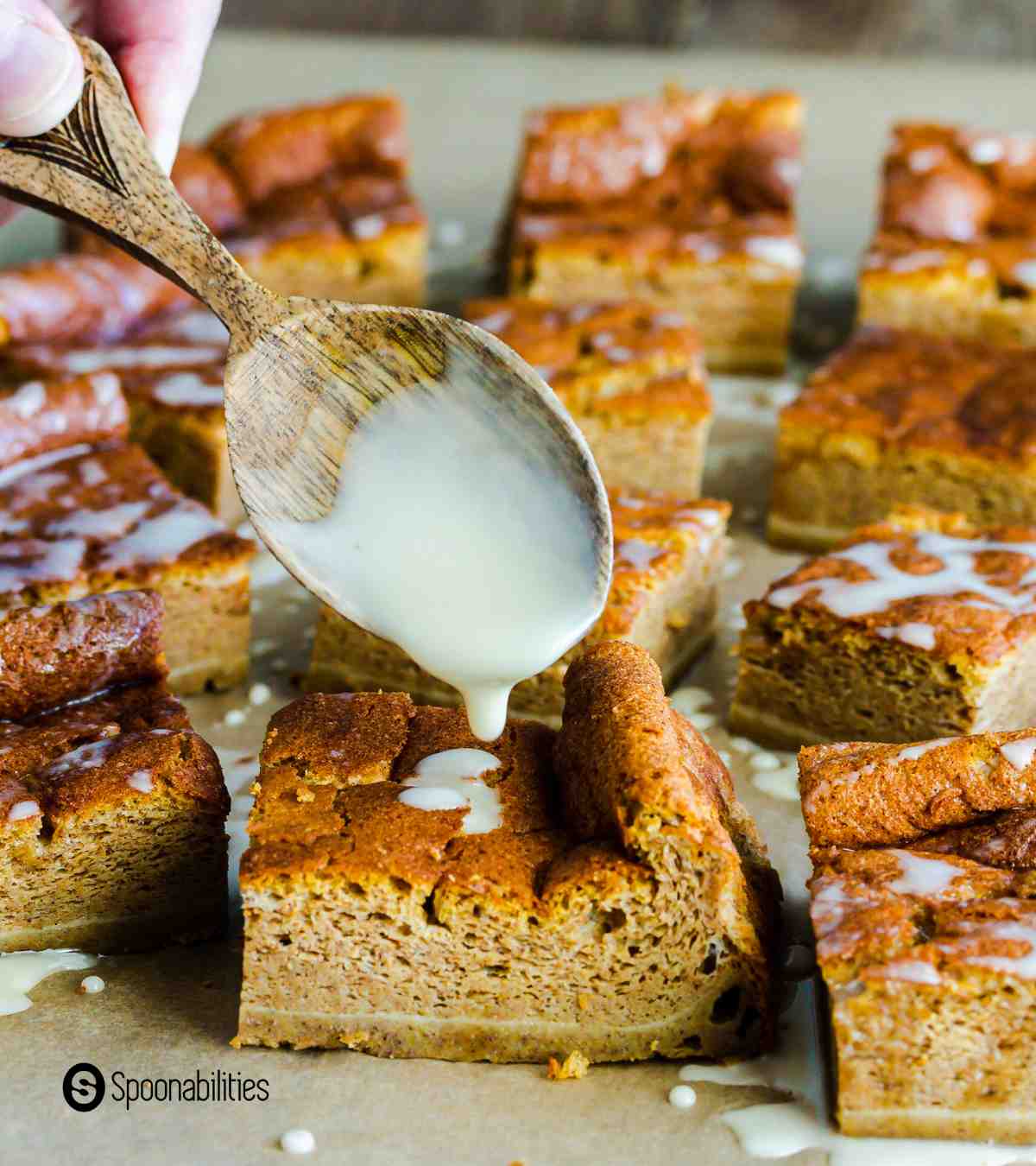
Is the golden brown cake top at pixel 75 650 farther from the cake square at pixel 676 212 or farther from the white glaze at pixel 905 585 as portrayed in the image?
the cake square at pixel 676 212

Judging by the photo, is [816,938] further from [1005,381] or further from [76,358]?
[76,358]

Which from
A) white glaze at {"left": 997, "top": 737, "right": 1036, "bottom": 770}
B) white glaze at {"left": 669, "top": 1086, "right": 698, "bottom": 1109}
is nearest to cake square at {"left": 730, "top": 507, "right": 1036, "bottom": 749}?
white glaze at {"left": 997, "top": 737, "right": 1036, "bottom": 770}

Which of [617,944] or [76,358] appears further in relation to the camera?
[76,358]

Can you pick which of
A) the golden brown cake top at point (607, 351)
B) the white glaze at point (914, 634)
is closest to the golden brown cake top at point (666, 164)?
the golden brown cake top at point (607, 351)

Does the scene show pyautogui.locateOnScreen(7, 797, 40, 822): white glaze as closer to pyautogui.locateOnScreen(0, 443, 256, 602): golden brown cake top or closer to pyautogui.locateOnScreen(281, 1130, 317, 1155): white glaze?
pyautogui.locateOnScreen(281, 1130, 317, 1155): white glaze

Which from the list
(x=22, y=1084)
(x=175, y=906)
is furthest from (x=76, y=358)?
(x=22, y=1084)

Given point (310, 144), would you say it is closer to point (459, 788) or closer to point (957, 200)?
point (957, 200)
